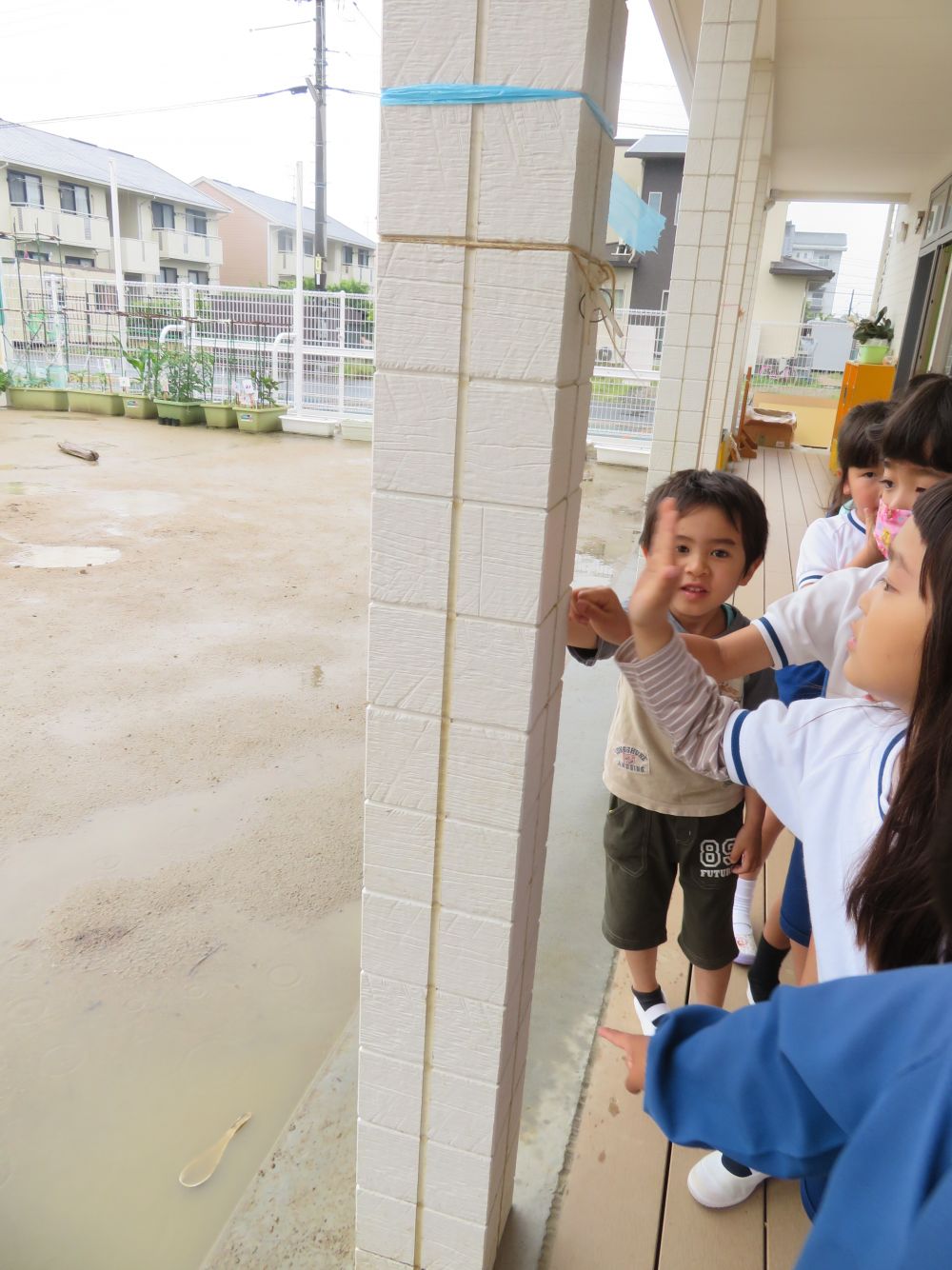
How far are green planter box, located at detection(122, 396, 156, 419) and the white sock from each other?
10388 millimetres

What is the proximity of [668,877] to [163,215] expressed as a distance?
24640mm

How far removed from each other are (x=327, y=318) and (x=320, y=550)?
19.8ft

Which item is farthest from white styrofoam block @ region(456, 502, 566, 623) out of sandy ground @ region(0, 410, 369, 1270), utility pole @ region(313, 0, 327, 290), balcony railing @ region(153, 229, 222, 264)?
balcony railing @ region(153, 229, 222, 264)

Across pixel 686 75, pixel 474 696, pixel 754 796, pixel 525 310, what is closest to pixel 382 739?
pixel 474 696

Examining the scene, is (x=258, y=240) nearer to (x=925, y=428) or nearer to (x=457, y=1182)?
(x=925, y=428)

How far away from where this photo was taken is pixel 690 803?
137 cm

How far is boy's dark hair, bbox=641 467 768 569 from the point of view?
4.53 ft

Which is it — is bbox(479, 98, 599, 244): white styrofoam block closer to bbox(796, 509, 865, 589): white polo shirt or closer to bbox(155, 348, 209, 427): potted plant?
bbox(796, 509, 865, 589): white polo shirt

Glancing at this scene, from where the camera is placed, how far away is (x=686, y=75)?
19.0ft

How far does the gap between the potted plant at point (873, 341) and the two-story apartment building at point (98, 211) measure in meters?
14.8

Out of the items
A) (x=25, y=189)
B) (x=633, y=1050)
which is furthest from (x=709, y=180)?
(x=25, y=189)

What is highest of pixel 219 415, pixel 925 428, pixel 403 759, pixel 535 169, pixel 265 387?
pixel 535 169

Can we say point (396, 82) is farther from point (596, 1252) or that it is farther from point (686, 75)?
point (686, 75)

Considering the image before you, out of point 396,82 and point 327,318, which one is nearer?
point 396,82
